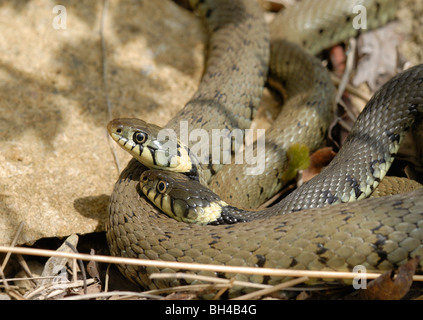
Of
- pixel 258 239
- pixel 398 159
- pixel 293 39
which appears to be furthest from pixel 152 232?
pixel 293 39

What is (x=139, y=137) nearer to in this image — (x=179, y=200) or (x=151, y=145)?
(x=151, y=145)

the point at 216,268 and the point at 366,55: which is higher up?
the point at 366,55

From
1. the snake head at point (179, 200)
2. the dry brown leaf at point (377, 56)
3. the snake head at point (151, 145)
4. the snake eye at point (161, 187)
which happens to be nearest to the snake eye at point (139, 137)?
the snake head at point (151, 145)

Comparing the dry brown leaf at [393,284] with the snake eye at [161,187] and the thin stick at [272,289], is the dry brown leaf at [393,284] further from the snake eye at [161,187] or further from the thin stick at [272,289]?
the snake eye at [161,187]

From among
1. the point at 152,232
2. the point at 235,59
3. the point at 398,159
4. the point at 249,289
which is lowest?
the point at 249,289

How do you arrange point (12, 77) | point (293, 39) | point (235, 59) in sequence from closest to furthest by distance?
point (12, 77)
point (235, 59)
point (293, 39)

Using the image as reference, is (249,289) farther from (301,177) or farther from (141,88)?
(141,88)
